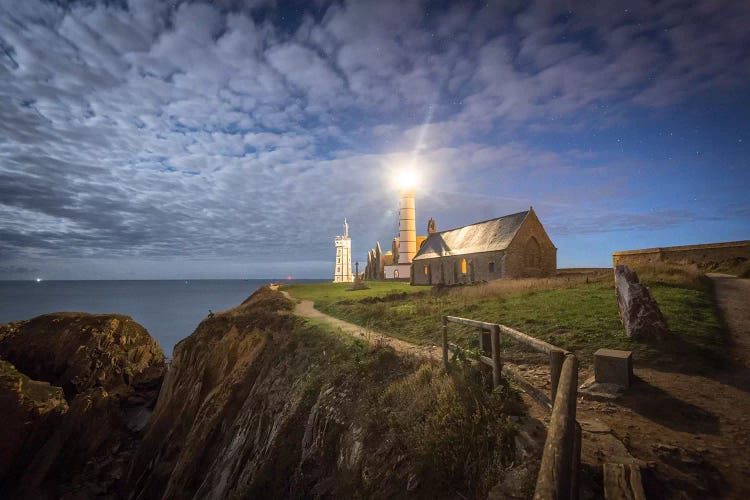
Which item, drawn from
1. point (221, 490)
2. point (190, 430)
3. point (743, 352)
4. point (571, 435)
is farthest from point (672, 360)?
point (190, 430)

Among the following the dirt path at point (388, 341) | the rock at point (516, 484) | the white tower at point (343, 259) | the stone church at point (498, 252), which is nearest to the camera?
the rock at point (516, 484)

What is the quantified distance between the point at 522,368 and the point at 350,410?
4.53 m

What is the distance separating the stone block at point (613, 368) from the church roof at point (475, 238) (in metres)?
27.4

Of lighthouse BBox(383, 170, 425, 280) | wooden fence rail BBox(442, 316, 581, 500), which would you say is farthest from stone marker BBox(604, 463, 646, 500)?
lighthouse BBox(383, 170, 425, 280)

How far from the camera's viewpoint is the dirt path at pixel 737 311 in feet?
29.4

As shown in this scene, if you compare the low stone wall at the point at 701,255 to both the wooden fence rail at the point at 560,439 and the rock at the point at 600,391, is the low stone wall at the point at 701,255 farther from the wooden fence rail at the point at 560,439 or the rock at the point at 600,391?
the wooden fence rail at the point at 560,439

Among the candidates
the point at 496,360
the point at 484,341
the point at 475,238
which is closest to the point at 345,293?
the point at 475,238

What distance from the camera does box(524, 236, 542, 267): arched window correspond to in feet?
113

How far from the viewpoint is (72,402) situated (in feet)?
54.5

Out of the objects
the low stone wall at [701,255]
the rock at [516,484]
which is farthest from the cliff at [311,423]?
the low stone wall at [701,255]

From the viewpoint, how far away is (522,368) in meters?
8.84

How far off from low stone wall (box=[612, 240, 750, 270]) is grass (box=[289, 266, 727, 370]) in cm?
854

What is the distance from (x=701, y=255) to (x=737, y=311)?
63.2 ft

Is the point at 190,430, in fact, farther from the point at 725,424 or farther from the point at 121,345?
the point at 725,424
